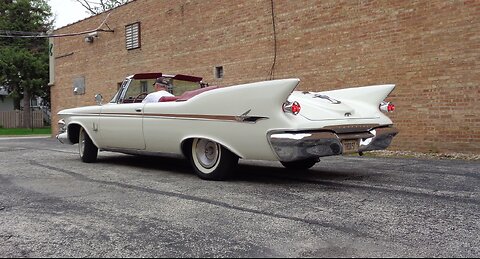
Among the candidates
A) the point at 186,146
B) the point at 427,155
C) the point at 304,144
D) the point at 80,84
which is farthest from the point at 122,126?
the point at 80,84

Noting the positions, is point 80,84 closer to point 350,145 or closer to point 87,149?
point 87,149

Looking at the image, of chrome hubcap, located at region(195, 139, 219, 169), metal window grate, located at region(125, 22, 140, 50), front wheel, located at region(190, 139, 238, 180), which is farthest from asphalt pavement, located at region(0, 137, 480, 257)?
metal window grate, located at region(125, 22, 140, 50)

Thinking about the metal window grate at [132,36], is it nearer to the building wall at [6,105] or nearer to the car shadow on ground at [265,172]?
the car shadow on ground at [265,172]

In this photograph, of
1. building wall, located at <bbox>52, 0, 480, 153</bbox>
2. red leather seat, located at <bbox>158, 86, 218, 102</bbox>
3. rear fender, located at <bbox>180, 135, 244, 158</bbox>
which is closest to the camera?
rear fender, located at <bbox>180, 135, 244, 158</bbox>

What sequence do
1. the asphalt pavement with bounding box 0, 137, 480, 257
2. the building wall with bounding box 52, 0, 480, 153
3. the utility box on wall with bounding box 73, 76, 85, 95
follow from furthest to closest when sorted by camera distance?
the utility box on wall with bounding box 73, 76, 85, 95, the building wall with bounding box 52, 0, 480, 153, the asphalt pavement with bounding box 0, 137, 480, 257

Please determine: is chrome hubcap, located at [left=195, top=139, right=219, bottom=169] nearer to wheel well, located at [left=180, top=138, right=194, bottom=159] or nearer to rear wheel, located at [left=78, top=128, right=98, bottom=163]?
wheel well, located at [left=180, top=138, right=194, bottom=159]

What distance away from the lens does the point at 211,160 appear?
6.00 meters

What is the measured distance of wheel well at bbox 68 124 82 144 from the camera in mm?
8579

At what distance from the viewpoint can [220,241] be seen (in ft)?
11.1

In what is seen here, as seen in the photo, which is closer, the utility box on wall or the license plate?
the license plate

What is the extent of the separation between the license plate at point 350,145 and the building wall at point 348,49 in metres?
4.31

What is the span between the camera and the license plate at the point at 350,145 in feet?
17.7

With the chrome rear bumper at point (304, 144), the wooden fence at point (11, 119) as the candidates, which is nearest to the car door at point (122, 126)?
the chrome rear bumper at point (304, 144)

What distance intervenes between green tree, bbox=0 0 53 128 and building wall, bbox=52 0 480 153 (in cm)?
2097
